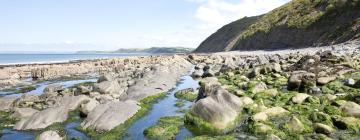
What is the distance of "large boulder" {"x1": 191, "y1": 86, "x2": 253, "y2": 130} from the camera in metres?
16.0

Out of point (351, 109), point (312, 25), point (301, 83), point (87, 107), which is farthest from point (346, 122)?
point (312, 25)

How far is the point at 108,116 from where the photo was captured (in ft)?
57.1

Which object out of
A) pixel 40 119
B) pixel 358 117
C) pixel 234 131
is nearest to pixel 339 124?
pixel 358 117

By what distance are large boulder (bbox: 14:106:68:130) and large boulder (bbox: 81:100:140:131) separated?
1.82m

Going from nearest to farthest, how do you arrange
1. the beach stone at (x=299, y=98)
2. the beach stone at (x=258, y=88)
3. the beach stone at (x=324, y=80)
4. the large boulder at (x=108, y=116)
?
1. the large boulder at (x=108, y=116)
2. the beach stone at (x=299, y=98)
3. the beach stone at (x=258, y=88)
4. the beach stone at (x=324, y=80)

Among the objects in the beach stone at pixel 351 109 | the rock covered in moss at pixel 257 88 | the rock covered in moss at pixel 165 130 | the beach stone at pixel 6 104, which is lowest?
the beach stone at pixel 6 104

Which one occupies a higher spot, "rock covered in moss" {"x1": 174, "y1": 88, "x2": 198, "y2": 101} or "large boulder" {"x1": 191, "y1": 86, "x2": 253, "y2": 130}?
"large boulder" {"x1": 191, "y1": 86, "x2": 253, "y2": 130}

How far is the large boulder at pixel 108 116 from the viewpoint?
1677 centimetres

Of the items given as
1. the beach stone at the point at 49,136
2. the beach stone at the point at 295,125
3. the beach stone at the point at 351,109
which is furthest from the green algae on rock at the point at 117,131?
the beach stone at the point at 351,109

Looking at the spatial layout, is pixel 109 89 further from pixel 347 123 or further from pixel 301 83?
pixel 347 123

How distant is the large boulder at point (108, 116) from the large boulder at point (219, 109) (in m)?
3.46

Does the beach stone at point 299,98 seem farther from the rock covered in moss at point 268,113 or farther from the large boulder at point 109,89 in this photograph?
the large boulder at point 109,89

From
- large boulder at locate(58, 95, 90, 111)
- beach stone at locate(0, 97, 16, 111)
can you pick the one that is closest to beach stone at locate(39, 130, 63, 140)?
large boulder at locate(58, 95, 90, 111)

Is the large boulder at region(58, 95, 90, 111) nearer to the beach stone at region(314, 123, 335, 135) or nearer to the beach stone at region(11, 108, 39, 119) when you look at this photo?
the beach stone at region(11, 108, 39, 119)
